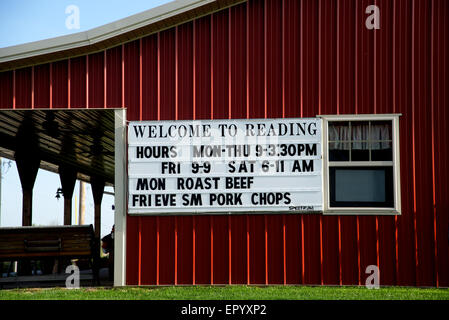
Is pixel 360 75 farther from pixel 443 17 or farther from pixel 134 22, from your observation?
pixel 134 22

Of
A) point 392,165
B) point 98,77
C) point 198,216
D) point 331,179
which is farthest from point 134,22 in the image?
point 392,165

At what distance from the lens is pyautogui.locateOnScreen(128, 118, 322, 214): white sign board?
38.8 ft

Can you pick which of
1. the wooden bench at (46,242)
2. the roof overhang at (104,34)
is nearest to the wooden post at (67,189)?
the wooden bench at (46,242)

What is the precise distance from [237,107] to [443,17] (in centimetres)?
406

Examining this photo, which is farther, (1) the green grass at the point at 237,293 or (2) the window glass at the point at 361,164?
(2) the window glass at the point at 361,164

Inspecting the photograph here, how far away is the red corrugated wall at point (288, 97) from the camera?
11672 mm

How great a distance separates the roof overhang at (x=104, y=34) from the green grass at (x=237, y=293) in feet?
13.8

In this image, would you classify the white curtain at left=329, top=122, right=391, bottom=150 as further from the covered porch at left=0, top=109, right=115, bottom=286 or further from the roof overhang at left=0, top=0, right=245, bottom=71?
the covered porch at left=0, top=109, right=115, bottom=286

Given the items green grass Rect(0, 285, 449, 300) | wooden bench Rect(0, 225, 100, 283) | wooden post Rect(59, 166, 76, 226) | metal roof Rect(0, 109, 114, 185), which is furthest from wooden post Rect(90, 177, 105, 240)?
green grass Rect(0, 285, 449, 300)

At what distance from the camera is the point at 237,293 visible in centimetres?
1047

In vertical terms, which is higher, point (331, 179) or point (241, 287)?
point (331, 179)

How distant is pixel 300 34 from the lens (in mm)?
12078

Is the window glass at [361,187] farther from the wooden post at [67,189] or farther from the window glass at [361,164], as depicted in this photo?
the wooden post at [67,189]

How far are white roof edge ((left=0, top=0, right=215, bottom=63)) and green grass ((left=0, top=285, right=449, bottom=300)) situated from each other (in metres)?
4.23
